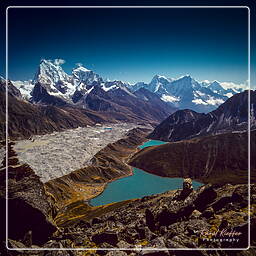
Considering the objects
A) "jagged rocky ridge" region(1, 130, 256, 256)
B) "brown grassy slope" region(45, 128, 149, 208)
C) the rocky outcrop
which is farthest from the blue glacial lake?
"jagged rocky ridge" region(1, 130, 256, 256)

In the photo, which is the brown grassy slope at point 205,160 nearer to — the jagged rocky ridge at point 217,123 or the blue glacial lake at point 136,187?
the blue glacial lake at point 136,187

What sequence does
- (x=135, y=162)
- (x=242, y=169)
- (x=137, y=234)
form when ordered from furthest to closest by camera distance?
1. (x=135, y=162)
2. (x=242, y=169)
3. (x=137, y=234)

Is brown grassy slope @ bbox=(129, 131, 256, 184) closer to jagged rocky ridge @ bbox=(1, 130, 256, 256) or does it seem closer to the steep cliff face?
jagged rocky ridge @ bbox=(1, 130, 256, 256)

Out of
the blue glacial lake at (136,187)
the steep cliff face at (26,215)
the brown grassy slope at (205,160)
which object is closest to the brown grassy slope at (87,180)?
the blue glacial lake at (136,187)

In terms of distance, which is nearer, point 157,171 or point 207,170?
point 207,170

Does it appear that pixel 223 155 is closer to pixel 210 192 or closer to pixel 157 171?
pixel 157 171

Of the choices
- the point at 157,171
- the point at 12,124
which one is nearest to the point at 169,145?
the point at 157,171
